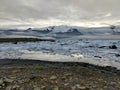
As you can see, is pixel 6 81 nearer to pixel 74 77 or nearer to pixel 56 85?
pixel 56 85

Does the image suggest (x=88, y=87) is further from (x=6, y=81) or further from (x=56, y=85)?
(x=6, y=81)

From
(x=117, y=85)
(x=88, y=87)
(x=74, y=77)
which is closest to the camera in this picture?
(x=88, y=87)

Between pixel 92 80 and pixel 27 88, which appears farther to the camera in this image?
pixel 92 80

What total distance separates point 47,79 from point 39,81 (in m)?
0.45

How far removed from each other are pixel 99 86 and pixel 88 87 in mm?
667

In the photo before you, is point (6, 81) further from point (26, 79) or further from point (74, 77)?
point (74, 77)

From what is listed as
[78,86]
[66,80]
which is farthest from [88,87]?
[66,80]

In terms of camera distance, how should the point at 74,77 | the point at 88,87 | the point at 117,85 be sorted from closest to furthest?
the point at 88,87
the point at 117,85
the point at 74,77

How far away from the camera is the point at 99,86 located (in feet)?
34.3

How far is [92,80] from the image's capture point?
11.5 metres

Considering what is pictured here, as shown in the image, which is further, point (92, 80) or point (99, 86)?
point (92, 80)

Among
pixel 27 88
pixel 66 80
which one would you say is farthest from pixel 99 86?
pixel 27 88

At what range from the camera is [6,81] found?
431 inches

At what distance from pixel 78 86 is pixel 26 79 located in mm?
2768
